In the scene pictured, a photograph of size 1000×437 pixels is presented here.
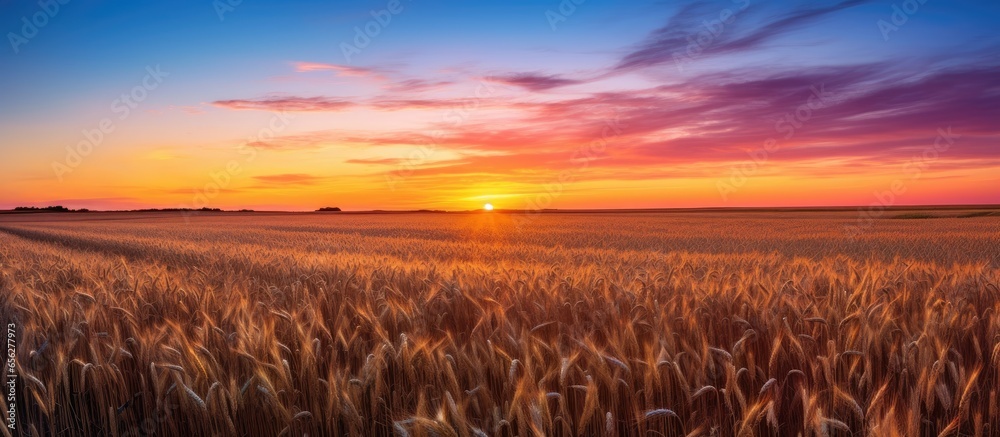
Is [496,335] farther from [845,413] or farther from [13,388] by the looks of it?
[13,388]

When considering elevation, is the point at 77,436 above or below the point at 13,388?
below

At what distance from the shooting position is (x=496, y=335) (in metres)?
3.15

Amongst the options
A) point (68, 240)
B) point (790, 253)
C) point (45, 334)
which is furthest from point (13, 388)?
point (68, 240)

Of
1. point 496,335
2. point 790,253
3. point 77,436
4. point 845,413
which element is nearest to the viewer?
point 845,413

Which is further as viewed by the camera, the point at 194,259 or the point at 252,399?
the point at 194,259

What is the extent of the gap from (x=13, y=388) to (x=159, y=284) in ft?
9.92

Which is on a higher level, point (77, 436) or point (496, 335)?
point (496, 335)

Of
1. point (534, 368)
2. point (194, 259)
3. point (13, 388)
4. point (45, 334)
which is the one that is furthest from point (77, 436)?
point (194, 259)

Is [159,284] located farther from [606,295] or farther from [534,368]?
[534,368]

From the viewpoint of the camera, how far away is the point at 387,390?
8.11 ft

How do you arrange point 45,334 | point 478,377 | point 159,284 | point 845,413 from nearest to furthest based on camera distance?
point 845,413, point 478,377, point 45,334, point 159,284

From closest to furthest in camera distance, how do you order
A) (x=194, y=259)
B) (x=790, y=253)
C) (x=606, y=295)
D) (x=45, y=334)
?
1. (x=45, y=334)
2. (x=606, y=295)
3. (x=194, y=259)
4. (x=790, y=253)

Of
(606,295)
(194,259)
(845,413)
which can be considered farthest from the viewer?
(194,259)

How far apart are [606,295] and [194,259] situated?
10.0m
